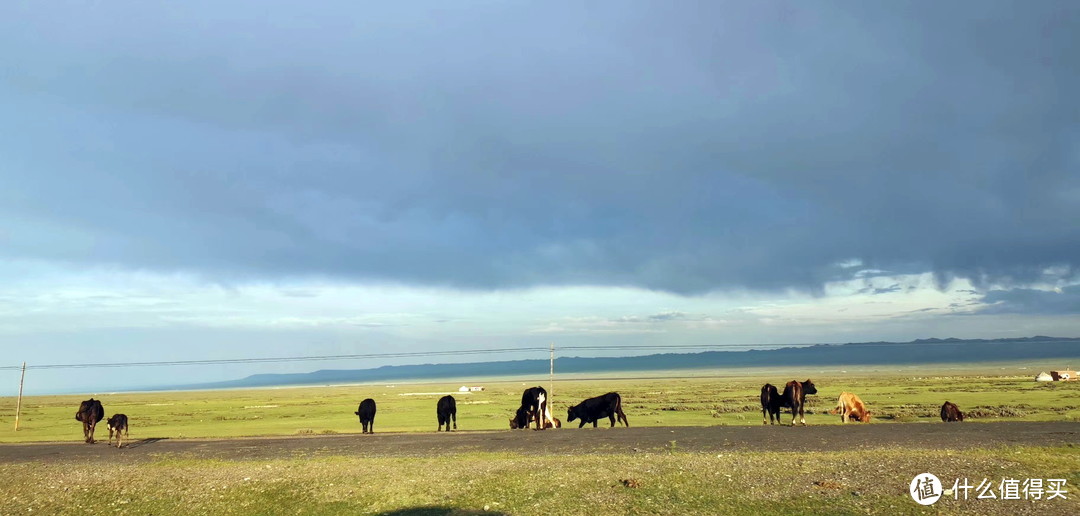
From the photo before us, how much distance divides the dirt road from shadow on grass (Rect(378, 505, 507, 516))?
812 centimetres

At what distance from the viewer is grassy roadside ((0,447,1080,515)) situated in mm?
11320

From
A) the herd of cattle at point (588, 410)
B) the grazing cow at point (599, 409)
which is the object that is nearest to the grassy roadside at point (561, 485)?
the herd of cattle at point (588, 410)

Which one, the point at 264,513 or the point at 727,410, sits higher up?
the point at 264,513

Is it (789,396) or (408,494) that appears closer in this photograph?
(408,494)

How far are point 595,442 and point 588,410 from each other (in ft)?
34.3

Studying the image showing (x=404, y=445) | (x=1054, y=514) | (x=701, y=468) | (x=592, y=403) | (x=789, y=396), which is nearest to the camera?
(x=1054, y=514)

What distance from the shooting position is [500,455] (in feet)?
62.4

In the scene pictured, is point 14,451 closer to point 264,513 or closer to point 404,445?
point 404,445

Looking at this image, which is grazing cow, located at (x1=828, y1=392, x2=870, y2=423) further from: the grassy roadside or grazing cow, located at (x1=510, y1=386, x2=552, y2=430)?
grazing cow, located at (x1=510, y1=386, x2=552, y2=430)

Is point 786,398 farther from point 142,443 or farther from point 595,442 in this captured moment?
point 142,443

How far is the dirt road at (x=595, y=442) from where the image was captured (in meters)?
19.6

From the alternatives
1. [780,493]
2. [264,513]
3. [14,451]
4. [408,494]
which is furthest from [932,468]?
[14,451]

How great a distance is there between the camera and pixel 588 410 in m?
32.9

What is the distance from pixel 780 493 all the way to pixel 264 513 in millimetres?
10129
